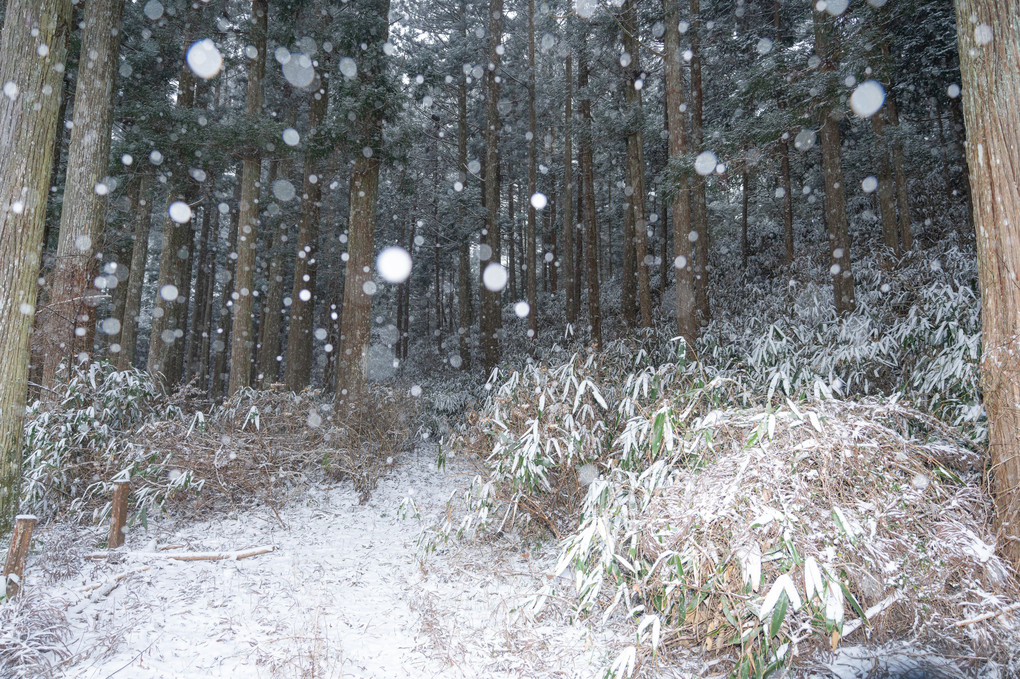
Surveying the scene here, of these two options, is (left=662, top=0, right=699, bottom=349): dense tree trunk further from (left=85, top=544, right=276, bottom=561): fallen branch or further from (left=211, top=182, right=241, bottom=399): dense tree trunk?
(left=211, top=182, right=241, bottom=399): dense tree trunk

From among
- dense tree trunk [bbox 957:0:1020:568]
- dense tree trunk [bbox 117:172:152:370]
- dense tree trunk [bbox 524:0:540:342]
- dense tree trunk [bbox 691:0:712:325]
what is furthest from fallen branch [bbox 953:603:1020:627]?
dense tree trunk [bbox 117:172:152:370]

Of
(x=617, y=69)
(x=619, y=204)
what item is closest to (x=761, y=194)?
(x=619, y=204)

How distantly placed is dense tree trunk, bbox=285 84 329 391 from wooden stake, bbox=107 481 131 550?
5.94 m

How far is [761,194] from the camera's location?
874 inches

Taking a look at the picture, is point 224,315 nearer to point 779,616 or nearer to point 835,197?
point 835,197

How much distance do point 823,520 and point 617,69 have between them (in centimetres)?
1061

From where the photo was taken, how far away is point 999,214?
3.57 meters

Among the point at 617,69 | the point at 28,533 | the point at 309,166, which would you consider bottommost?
the point at 28,533

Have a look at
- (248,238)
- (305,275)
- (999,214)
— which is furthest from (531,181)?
(999,214)

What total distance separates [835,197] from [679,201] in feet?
11.7

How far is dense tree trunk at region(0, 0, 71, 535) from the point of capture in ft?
14.4

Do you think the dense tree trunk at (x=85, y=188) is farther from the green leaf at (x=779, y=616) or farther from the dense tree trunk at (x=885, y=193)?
the dense tree trunk at (x=885, y=193)

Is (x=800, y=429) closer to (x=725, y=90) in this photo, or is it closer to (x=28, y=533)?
(x=28, y=533)

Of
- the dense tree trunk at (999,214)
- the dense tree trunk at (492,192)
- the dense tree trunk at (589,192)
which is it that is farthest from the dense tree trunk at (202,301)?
the dense tree trunk at (999,214)
